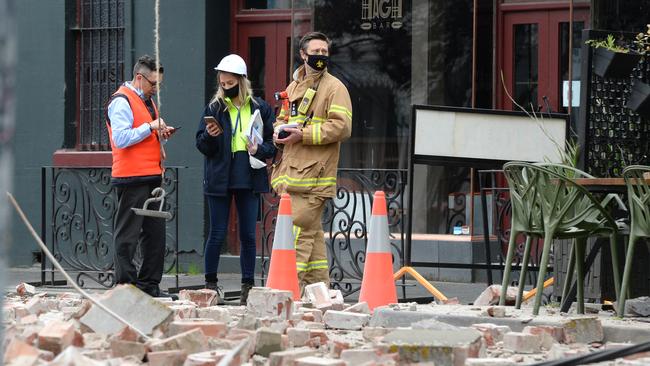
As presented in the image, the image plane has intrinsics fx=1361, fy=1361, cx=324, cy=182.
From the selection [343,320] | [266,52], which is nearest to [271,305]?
[343,320]

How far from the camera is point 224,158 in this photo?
10688 mm

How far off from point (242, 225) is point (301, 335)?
3.64 metres

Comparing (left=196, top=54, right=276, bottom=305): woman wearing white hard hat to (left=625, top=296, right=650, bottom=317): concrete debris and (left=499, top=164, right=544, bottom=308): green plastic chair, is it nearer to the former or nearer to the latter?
(left=499, top=164, right=544, bottom=308): green plastic chair

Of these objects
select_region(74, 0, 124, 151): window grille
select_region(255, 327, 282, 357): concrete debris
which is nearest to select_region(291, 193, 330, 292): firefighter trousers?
select_region(255, 327, 282, 357): concrete debris

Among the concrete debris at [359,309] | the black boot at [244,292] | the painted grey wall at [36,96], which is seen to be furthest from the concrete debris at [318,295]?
the painted grey wall at [36,96]

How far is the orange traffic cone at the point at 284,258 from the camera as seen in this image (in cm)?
969

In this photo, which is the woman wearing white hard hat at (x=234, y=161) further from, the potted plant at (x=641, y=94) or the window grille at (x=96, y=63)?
the window grille at (x=96, y=63)

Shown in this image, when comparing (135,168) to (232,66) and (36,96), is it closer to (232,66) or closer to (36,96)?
(232,66)

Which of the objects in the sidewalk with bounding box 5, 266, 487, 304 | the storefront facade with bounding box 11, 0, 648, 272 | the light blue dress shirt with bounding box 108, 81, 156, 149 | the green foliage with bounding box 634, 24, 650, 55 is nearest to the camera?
the green foliage with bounding box 634, 24, 650, 55

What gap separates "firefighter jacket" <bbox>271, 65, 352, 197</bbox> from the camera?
9.92 meters

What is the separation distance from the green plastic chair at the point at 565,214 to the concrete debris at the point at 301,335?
35 centimetres

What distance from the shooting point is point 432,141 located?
10.4 m

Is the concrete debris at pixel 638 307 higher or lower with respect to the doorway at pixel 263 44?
lower

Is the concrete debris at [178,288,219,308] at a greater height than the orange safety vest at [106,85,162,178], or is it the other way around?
the orange safety vest at [106,85,162,178]
